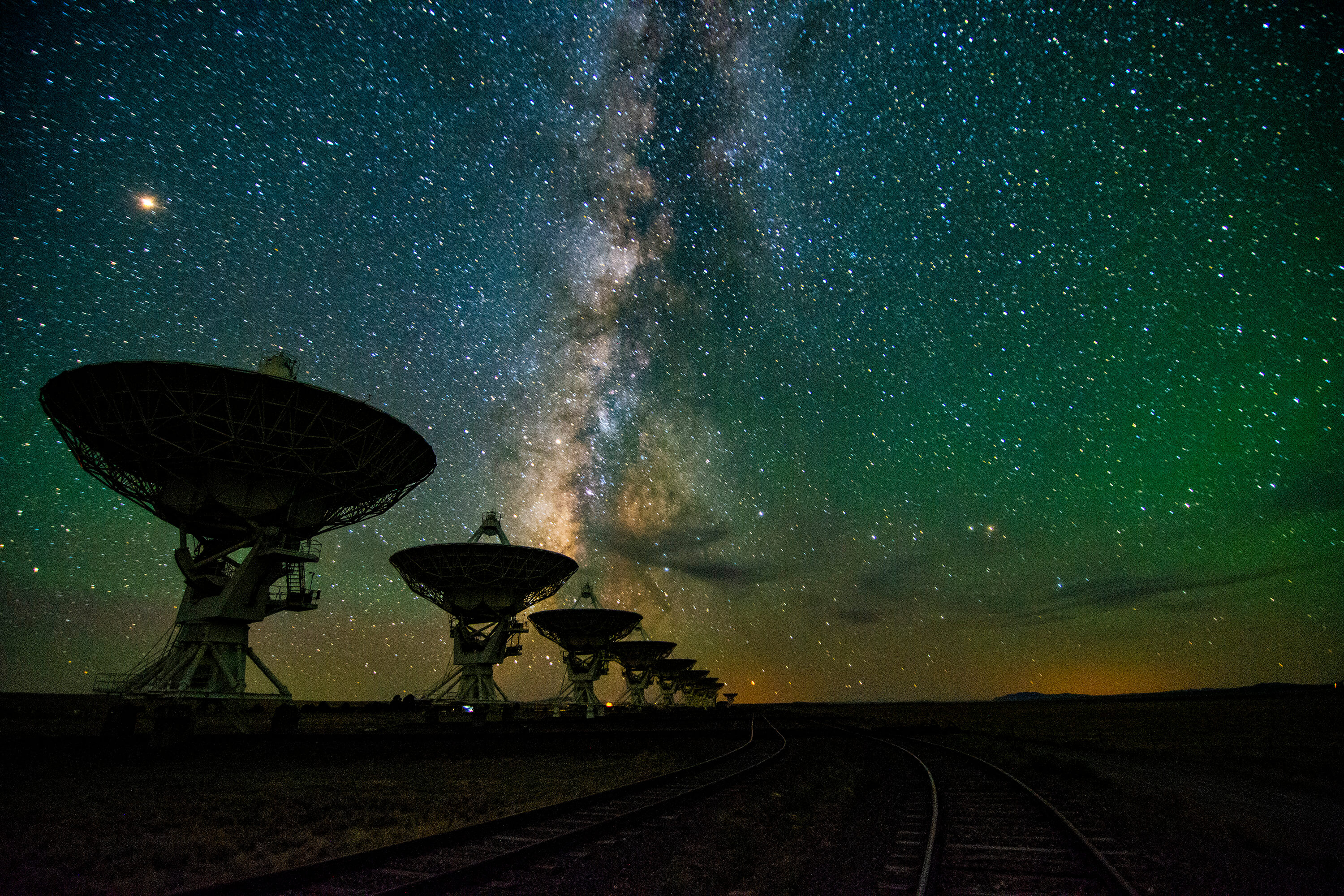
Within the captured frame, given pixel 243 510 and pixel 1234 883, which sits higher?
pixel 243 510

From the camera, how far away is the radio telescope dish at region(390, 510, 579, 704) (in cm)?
3547

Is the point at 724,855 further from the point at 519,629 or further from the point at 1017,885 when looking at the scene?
the point at 519,629

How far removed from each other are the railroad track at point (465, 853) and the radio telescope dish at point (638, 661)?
44159mm

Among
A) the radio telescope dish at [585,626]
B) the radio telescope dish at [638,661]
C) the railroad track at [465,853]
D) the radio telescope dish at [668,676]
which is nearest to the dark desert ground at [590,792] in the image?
the railroad track at [465,853]

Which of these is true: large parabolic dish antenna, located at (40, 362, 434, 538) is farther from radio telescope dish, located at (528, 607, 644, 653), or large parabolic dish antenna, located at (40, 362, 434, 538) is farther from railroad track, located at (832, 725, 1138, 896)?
radio telescope dish, located at (528, 607, 644, 653)

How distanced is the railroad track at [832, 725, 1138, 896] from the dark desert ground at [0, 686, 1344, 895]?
0.42m

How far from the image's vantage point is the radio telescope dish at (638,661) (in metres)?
61.4

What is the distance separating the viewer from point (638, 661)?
66.0 m

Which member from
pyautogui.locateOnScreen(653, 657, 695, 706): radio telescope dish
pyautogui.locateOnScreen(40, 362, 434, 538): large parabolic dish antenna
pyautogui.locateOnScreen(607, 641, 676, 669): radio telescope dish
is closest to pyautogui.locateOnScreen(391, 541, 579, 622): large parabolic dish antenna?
pyautogui.locateOnScreen(40, 362, 434, 538): large parabolic dish antenna

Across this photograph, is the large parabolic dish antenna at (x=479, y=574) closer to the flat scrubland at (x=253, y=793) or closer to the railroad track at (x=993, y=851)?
the flat scrubland at (x=253, y=793)

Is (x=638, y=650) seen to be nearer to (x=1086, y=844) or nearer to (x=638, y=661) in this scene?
(x=638, y=661)

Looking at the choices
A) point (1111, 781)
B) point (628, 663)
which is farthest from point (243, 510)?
point (628, 663)

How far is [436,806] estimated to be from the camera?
9.27 m

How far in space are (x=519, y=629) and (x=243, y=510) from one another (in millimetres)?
19208
